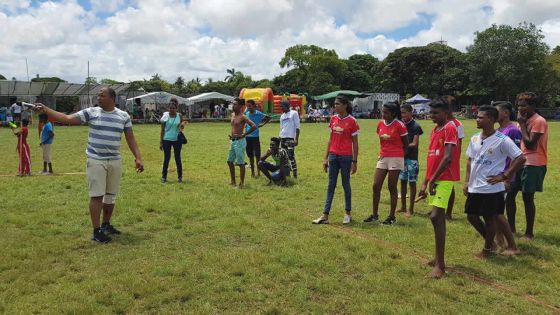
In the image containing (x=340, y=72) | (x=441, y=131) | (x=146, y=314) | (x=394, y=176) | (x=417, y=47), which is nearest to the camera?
(x=146, y=314)

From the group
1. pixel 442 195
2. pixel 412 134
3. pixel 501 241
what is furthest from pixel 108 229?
pixel 501 241

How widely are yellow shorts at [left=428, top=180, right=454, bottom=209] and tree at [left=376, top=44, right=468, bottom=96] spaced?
204ft

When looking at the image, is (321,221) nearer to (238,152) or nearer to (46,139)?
(238,152)

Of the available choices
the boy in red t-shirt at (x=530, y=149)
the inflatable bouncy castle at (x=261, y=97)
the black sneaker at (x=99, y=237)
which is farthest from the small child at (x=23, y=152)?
the inflatable bouncy castle at (x=261, y=97)

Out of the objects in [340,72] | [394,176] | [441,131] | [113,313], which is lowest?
[113,313]

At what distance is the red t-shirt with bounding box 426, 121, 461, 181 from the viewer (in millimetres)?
5426

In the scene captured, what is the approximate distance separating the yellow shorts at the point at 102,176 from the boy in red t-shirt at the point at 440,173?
390cm

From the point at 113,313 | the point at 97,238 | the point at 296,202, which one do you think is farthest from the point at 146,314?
the point at 296,202

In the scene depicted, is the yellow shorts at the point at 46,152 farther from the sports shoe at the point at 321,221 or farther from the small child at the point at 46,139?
the sports shoe at the point at 321,221

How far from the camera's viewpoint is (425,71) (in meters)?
68.9

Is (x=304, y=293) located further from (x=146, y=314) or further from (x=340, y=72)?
(x=340, y=72)

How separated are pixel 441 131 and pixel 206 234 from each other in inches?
134

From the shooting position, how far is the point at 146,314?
4188 millimetres

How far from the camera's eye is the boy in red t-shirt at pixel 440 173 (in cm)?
518
